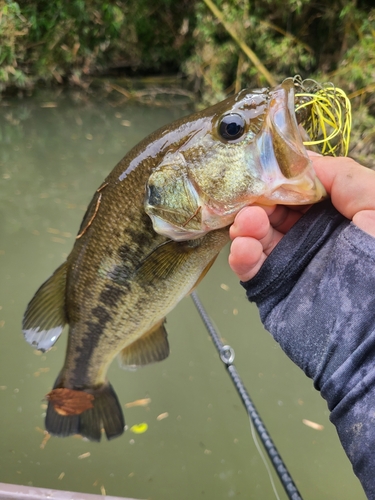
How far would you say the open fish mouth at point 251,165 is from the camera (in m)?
0.81

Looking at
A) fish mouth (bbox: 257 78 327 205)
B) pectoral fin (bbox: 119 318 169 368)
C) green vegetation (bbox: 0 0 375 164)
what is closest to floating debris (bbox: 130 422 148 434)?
pectoral fin (bbox: 119 318 169 368)

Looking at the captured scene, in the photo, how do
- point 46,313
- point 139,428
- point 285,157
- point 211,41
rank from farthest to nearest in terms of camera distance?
point 211,41 < point 139,428 < point 46,313 < point 285,157

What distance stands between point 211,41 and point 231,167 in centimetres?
454

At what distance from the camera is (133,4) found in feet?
19.8

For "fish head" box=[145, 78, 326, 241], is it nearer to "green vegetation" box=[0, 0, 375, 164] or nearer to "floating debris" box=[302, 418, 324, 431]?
"floating debris" box=[302, 418, 324, 431]

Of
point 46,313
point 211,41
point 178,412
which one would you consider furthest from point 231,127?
point 211,41

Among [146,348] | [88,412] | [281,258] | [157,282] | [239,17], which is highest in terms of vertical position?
[239,17]

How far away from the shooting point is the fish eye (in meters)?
0.87

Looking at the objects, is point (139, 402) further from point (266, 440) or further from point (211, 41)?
point (211, 41)

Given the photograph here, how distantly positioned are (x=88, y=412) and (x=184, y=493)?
475mm

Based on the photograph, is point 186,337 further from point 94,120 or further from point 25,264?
point 94,120

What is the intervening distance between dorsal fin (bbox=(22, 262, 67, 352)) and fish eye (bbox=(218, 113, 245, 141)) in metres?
0.60

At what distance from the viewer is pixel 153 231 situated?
1.01 meters

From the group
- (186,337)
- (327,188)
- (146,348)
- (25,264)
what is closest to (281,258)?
(327,188)
